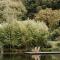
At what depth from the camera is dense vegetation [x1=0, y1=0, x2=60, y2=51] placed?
87.0ft

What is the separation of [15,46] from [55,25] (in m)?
8.21

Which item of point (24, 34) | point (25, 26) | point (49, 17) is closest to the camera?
point (24, 34)

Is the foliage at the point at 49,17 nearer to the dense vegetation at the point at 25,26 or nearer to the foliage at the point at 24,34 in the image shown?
the dense vegetation at the point at 25,26

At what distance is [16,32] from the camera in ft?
88.5

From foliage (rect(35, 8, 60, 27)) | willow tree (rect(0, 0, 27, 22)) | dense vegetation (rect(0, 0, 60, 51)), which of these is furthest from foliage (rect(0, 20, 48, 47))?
foliage (rect(35, 8, 60, 27))

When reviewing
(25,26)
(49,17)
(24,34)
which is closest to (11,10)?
(49,17)

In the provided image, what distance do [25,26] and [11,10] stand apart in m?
6.21

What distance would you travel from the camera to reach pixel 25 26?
27.3 metres

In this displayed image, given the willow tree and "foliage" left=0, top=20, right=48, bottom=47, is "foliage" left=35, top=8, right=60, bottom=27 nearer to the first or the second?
the willow tree

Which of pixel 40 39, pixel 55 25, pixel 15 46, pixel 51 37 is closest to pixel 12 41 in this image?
pixel 15 46

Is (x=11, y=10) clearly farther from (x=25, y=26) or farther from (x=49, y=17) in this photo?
(x=25, y=26)

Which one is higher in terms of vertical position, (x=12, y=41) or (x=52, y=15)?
(x=52, y=15)

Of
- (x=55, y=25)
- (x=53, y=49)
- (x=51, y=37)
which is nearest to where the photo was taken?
(x=53, y=49)

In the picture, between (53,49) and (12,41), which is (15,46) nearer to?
(12,41)
